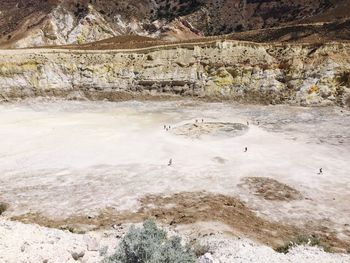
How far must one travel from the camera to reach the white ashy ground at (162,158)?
1975cm

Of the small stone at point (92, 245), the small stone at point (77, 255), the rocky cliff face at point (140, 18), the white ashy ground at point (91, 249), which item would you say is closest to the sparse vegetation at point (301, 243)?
the white ashy ground at point (91, 249)

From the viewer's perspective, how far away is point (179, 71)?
1786 inches

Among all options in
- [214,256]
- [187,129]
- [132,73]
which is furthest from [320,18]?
[214,256]

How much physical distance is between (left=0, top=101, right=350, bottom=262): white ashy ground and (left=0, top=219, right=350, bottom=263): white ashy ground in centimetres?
62

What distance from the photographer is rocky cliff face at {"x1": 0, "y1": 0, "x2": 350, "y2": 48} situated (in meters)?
91.1

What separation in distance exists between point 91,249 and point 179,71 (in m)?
32.7

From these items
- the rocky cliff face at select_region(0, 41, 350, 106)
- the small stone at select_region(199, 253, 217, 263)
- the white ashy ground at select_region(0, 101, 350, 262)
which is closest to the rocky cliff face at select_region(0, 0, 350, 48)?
the rocky cliff face at select_region(0, 41, 350, 106)

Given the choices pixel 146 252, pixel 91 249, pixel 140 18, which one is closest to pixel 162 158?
pixel 91 249

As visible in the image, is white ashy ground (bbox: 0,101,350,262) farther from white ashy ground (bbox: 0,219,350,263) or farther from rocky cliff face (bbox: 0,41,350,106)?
rocky cliff face (bbox: 0,41,350,106)

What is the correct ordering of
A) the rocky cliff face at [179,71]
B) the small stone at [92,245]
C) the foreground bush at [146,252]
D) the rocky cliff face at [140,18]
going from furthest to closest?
the rocky cliff face at [140,18], the rocky cliff face at [179,71], the small stone at [92,245], the foreground bush at [146,252]

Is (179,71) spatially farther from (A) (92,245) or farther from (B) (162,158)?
(A) (92,245)

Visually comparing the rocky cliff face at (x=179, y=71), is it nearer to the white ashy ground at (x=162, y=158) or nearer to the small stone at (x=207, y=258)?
the white ashy ground at (x=162, y=158)

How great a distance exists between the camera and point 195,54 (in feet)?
151

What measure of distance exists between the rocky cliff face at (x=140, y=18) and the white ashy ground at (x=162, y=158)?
2191 inches
